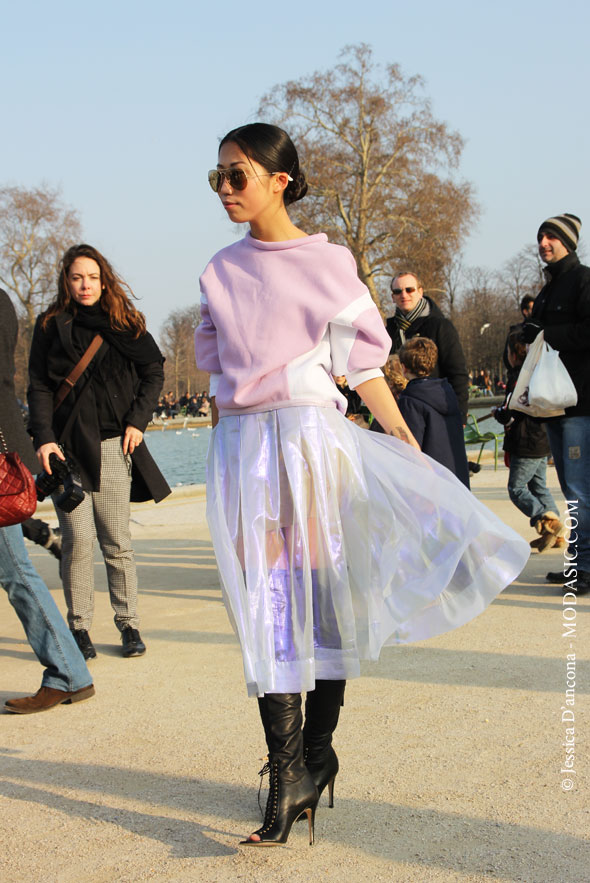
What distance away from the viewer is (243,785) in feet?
10.7

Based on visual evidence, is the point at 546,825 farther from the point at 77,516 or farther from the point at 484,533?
the point at 77,516

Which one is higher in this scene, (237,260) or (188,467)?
(237,260)

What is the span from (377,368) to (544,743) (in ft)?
4.72

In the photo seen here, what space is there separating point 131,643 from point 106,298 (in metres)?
1.80

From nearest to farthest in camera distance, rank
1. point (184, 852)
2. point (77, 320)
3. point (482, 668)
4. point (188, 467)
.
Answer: point (184, 852), point (482, 668), point (77, 320), point (188, 467)

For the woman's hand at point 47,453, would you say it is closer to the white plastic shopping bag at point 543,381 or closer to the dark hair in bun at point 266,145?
the dark hair in bun at point 266,145

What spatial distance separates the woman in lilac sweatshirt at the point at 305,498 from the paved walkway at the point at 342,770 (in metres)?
0.20

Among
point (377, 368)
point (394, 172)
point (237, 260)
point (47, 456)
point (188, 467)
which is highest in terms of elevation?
point (394, 172)

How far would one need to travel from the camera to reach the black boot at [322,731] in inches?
119

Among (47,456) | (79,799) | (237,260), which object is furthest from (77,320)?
(79,799)

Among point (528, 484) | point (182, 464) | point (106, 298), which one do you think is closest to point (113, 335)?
point (106, 298)

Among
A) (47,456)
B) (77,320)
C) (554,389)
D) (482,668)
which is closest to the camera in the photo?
(482,668)

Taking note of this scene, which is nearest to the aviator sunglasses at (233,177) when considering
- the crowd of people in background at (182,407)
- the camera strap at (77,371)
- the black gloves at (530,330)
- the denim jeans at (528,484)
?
the camera strap at (77,371)

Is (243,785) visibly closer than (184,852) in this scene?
No
